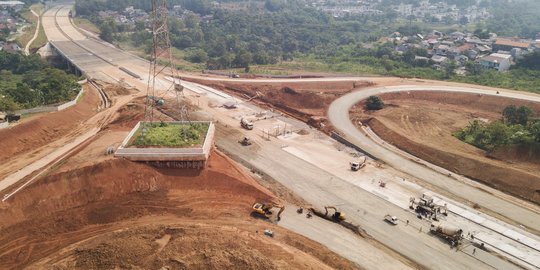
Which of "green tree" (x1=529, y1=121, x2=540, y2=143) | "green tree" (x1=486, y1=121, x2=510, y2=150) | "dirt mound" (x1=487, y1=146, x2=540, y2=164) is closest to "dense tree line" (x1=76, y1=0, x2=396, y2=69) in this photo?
"green tree" (x1=486, y1=121, x2=510, y2=150)

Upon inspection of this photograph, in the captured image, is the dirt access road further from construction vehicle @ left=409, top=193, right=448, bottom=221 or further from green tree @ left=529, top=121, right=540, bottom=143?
green tree @ left=529, top=121, right=540, bottom=143

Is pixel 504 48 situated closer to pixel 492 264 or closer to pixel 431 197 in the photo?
pixel 431 197

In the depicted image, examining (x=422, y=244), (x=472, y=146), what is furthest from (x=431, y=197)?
(x=472, y=146)

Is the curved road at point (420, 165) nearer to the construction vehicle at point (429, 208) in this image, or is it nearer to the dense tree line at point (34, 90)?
the construction vehicle at point (429, 208)

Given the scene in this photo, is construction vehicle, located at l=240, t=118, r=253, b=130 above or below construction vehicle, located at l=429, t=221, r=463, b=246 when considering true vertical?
above

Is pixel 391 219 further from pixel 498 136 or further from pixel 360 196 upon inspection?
pixel 498 136

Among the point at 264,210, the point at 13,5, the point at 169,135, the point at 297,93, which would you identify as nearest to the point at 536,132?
the point at 264,210

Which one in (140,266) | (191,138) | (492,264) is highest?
(191,138)
